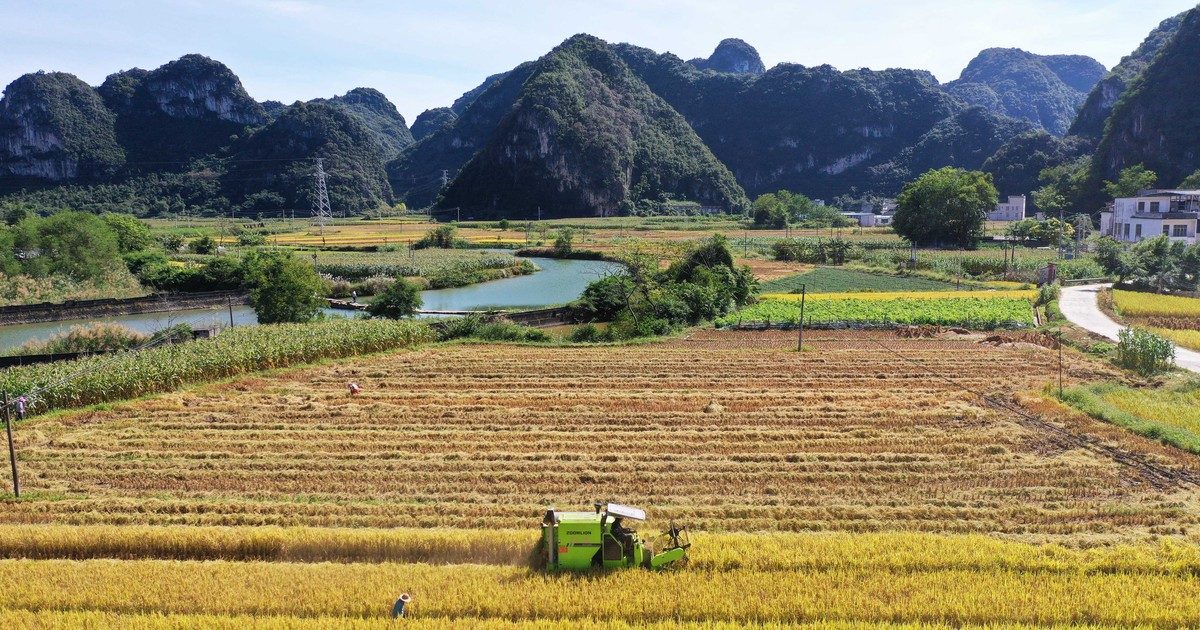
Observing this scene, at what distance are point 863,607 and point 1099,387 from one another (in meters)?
15.0

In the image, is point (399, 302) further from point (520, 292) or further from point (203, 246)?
point (203, 246)

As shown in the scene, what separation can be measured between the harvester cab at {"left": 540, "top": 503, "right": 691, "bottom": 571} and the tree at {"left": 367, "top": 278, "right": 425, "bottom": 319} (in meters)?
26.9

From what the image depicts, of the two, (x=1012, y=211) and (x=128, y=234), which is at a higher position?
(x=1012, y=211)

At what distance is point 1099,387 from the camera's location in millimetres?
20438

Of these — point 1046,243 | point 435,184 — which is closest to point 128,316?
point 1046,243

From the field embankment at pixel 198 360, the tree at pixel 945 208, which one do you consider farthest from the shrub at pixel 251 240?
the tree at pixel 945 208

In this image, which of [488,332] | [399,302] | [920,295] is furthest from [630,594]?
[920,295]

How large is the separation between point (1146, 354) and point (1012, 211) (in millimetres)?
96090

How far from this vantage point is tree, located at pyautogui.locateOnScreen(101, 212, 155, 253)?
56.6m

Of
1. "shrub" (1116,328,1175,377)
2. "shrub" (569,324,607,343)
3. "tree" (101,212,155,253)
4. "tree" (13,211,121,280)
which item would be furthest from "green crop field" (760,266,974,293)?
"tree" (101,212,155,253)

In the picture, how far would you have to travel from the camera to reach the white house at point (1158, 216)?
55594 millimetres

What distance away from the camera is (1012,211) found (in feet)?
355

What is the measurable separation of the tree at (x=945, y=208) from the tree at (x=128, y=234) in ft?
207

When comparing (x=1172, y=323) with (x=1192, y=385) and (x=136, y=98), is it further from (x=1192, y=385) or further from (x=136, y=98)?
(x=136, y=98)
